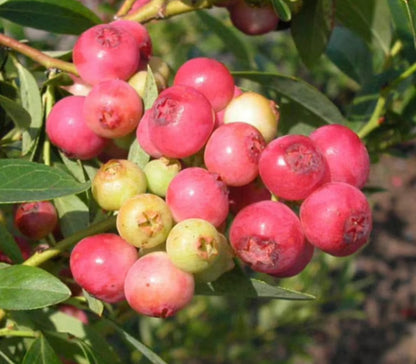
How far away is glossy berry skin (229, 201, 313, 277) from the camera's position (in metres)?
0.79

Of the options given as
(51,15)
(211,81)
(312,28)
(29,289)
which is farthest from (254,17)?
(29,289)

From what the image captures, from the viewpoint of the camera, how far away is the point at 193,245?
0.75 meters

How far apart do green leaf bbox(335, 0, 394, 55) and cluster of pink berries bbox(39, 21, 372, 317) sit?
0.38 meters

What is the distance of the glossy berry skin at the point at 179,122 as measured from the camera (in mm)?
814

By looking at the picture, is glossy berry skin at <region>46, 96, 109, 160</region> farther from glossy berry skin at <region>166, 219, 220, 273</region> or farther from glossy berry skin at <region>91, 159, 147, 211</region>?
glossy berry skin at <region>166, 219, 220, 273</region>

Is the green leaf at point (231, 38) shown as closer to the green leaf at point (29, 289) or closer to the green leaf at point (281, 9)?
the green leaf at point (281, 9)

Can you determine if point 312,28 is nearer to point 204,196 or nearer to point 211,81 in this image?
point 211,81

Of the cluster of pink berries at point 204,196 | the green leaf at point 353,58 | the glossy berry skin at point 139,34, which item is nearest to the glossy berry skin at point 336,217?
the cluster of pink berries at point 204,196

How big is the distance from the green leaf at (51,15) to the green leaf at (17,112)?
19 centimetres

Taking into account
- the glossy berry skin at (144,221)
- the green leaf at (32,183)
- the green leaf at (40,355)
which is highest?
the green leaf at (32,183)

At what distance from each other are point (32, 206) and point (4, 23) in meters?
0.37

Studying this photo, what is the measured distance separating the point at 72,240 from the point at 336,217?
325mm

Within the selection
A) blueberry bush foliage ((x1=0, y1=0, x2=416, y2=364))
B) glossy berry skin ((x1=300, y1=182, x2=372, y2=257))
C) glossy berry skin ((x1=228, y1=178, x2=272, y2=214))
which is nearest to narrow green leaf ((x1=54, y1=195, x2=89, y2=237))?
blueberry bush foliage ((x1=0, y1=0, x2=416, y2=364))

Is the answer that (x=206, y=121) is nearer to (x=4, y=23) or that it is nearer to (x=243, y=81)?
(x=243, y=81)
